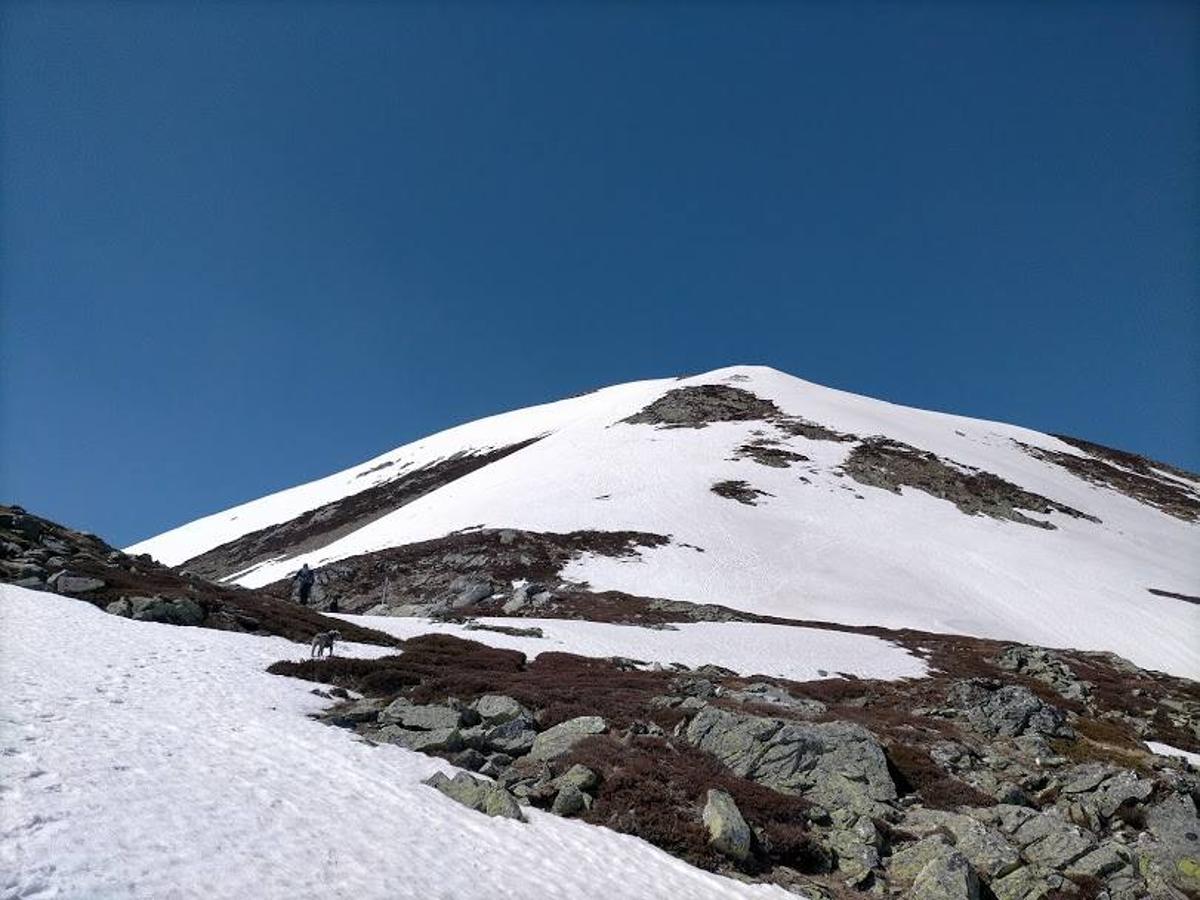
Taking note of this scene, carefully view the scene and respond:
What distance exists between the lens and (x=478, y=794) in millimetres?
13227

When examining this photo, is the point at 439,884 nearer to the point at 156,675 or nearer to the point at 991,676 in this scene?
the point at 156,675

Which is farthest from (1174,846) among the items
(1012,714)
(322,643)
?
(322,643)

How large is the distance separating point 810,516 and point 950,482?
23.8 metres

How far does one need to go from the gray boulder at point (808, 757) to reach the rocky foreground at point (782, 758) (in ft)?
0.16

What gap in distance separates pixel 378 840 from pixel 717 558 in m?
45.7

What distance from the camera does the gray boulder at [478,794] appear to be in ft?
42.3

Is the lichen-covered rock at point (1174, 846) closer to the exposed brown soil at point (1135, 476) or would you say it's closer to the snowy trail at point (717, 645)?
the snowy trail at point (717, 645)

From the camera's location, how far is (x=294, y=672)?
21.0 meters

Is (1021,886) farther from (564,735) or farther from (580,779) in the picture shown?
(564,735)

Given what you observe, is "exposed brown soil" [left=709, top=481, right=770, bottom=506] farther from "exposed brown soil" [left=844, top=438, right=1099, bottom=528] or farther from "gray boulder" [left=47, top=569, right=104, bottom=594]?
"gray boulder" [left=47, top=569, right=104, bottom=594]

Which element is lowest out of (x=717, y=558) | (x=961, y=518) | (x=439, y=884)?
(x=439, y=884)

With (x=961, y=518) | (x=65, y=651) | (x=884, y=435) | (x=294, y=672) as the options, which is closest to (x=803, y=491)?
(x=961, y=518)

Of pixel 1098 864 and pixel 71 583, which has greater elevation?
pixel 71 583

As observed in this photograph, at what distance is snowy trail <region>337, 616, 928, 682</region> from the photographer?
Result: 32875 millimetres
